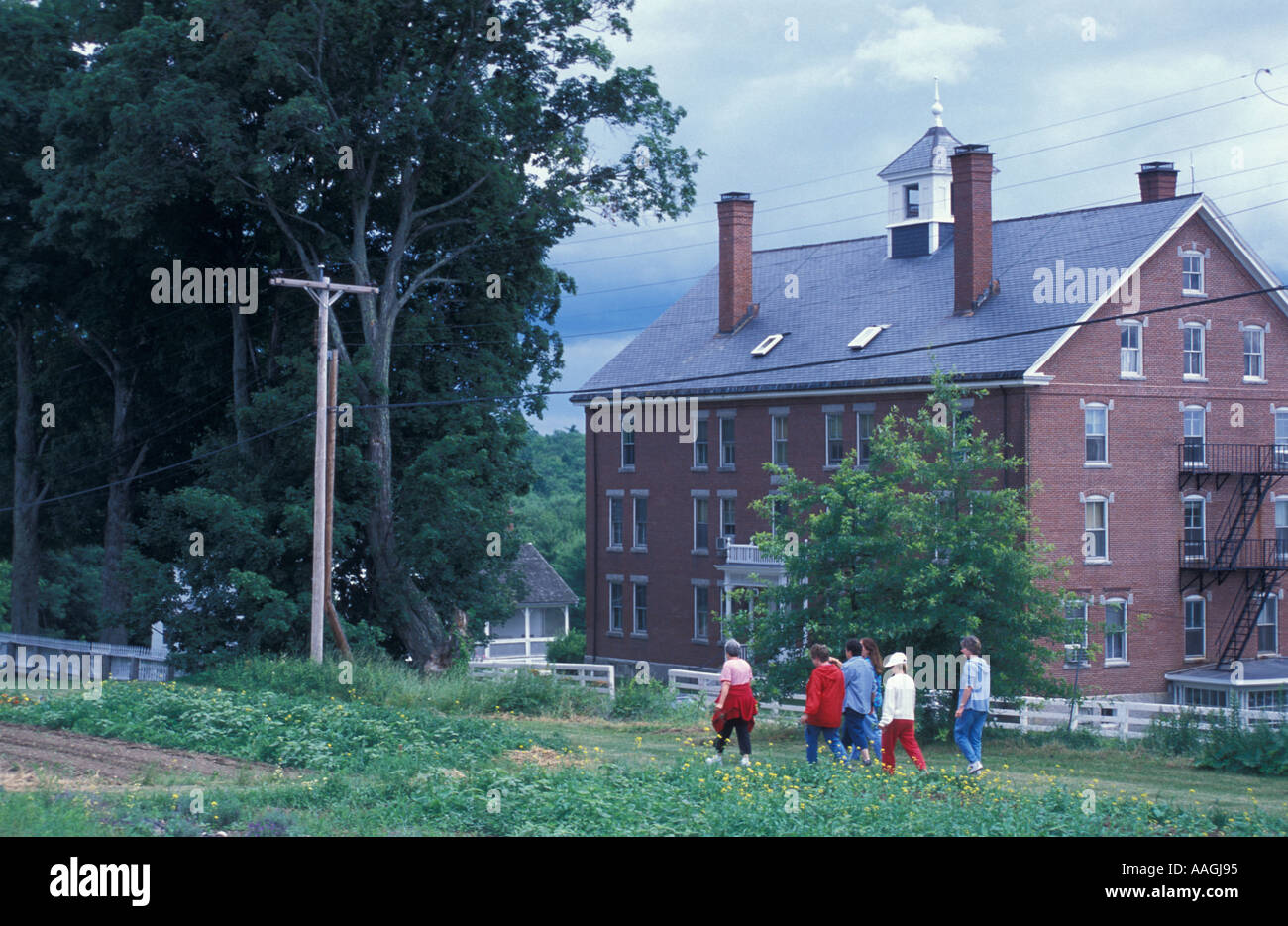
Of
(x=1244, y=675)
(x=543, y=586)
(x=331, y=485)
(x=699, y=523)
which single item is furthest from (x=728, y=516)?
(x=543, y=586)

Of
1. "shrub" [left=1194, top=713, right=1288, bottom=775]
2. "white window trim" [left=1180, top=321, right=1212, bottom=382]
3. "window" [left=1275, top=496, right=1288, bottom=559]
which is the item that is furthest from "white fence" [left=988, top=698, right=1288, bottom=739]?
"window" [left=1275, top=496, right=1288, bottom=559]

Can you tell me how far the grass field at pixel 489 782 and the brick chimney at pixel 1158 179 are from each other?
27.9 metres

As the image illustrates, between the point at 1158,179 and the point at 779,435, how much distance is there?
50.0ft

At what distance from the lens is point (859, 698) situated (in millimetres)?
15648

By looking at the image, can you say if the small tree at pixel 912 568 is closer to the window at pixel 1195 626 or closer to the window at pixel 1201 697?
the window at pixel 1201 697

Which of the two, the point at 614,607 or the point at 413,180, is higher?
the point at 413,180

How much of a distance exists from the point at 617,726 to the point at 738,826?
1244 cm

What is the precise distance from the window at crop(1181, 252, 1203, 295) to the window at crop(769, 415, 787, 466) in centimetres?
1285

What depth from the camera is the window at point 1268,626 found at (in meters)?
43.0

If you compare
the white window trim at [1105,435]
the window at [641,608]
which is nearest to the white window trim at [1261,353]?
the white window trim at [1105,435]

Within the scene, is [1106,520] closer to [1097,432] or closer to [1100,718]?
[1097,432]

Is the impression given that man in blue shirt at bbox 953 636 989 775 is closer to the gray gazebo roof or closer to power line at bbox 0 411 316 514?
power line at bbox 0 411 316 514

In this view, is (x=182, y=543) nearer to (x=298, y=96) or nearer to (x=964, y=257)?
(x=298, y=96)

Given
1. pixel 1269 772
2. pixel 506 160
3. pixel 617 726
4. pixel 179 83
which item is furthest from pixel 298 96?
pixel 1269 772
